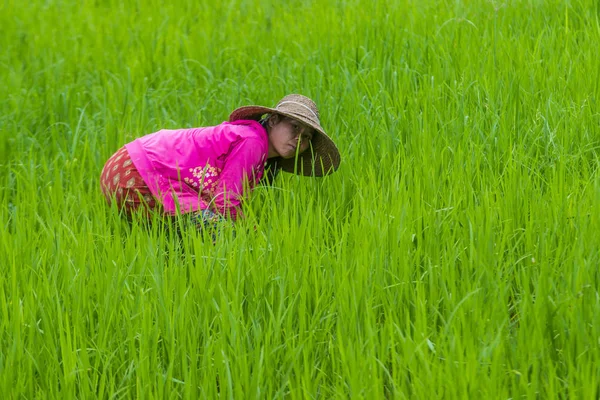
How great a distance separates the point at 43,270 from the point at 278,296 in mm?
745

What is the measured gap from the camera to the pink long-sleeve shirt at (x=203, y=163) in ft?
10.4

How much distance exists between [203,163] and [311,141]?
0.43 meters

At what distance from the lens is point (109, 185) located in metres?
3.34

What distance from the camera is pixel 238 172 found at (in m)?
3.17

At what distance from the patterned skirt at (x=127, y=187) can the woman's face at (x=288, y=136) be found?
20.1 inches

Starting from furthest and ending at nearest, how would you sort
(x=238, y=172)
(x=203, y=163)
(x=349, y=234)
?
(x=203, y=163)
(x=238, y=172)
(x=349, y=234)

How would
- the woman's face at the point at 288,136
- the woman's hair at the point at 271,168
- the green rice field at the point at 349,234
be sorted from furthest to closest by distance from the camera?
the woman's hair at the point at 271,168 → the woman's face at the point at 288,136 → the green rice field at the point at 349,234

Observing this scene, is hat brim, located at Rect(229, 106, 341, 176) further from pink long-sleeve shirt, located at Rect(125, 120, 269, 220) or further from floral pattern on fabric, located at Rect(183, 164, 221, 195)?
floral pattern on fabric, located at Rect(183, 164, 221, 195)

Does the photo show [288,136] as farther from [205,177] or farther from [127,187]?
[127,187]

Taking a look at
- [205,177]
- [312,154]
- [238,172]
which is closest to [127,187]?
[205,177]

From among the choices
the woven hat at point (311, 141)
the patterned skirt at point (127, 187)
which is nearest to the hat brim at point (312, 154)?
the woven hat at point (311, 141)

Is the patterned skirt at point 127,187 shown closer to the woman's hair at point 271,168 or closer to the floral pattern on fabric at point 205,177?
the floral pattern on fabric at point 205,177

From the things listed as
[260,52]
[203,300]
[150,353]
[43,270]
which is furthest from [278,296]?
[260,52]

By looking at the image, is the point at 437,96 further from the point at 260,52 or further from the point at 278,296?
the point at 278,296
